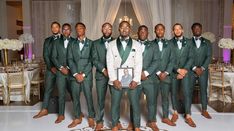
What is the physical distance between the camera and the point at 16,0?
1307 cm

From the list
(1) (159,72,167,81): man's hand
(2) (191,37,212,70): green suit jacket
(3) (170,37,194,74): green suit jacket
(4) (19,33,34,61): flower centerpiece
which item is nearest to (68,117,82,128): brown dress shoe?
(1) (159,72,167,81): man's hand

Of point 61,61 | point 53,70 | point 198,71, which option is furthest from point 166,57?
point 53,70

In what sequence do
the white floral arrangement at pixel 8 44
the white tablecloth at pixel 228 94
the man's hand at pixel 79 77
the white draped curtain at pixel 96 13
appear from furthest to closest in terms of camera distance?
the white draped curtain at pixel 96 13
the white floral arrangement at pixel 8 44
the white tablecloth at pixel 228 94
the man's hand at pixel 79 77

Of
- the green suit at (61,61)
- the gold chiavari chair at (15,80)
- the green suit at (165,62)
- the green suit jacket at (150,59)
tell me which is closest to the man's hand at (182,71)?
the green suit at (165,62)

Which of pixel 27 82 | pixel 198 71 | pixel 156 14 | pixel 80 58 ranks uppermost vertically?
pixel 156 14

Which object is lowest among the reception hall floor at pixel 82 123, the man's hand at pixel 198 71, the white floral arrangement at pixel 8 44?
the reception hall floor at pixel 82 123

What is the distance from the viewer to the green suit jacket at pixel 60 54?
498cm

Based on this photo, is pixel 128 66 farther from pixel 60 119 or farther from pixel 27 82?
pixel 27 82

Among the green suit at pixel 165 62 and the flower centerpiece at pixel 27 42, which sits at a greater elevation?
the flower centerpiece at pixel 27 42

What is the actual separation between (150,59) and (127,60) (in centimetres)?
50

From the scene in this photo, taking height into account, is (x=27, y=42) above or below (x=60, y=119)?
above

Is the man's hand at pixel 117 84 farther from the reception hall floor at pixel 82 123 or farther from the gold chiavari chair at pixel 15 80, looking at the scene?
the gold chiavari chair at pixel 15 80

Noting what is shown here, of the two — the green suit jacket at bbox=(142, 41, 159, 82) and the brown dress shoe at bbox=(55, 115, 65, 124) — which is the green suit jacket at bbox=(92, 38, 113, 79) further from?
the brown dress shoe at bbox=(55, 115, 65, 124)

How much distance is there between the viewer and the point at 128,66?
166 inches
